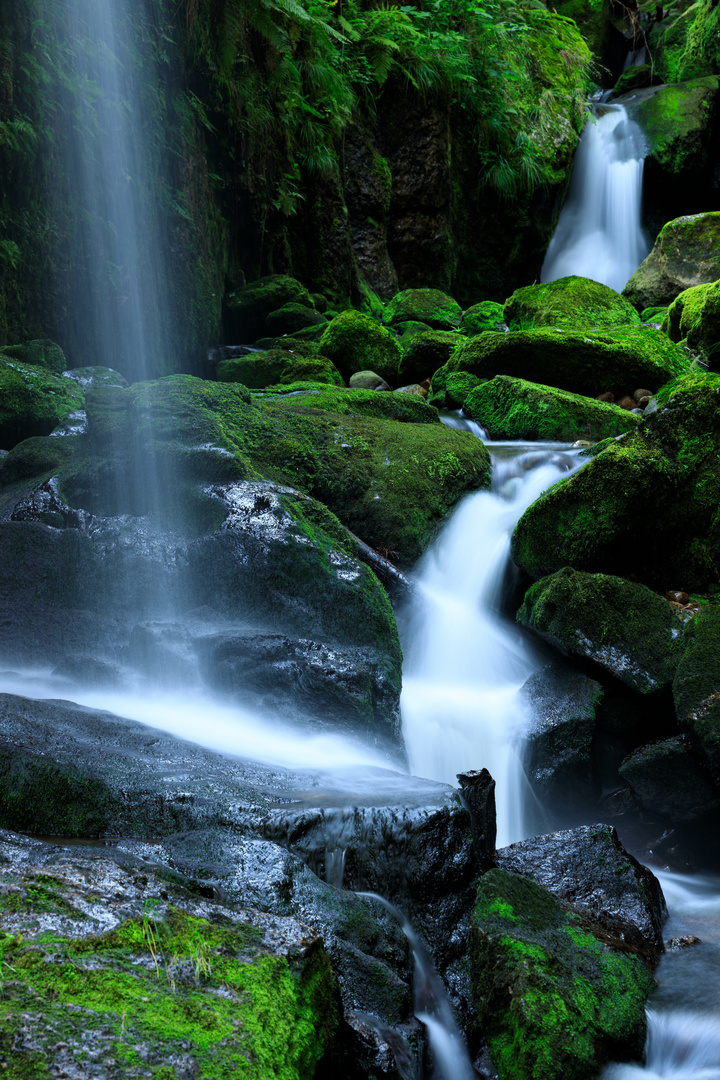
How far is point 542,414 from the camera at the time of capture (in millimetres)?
7949

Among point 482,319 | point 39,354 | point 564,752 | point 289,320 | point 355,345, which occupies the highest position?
point 482,319

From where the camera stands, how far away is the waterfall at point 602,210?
15.5 meters

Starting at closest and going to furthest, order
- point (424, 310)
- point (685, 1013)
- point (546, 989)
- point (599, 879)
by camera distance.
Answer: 1. point (546, 989)
2. point (685, 1013)
3. point (599, 879)
4. point (424, 310)

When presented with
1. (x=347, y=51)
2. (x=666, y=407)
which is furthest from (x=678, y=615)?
(x=347, y=51)

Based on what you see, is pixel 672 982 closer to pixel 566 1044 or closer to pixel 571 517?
pixel 566 1044

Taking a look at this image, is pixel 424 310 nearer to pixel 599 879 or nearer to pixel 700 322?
pixel 700 322

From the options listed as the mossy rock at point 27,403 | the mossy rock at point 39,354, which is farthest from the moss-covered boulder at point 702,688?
the mossy rock at point 39,354

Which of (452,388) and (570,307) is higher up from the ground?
(570,307)

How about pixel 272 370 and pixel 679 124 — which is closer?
pixel 272 370

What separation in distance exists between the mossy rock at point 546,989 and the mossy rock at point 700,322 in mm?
6973

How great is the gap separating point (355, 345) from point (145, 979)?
9352mm

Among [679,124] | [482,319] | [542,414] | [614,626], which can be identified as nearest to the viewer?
[614,626]

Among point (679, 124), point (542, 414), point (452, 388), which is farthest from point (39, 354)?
point (679, 124)

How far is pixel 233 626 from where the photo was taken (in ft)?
13.3
